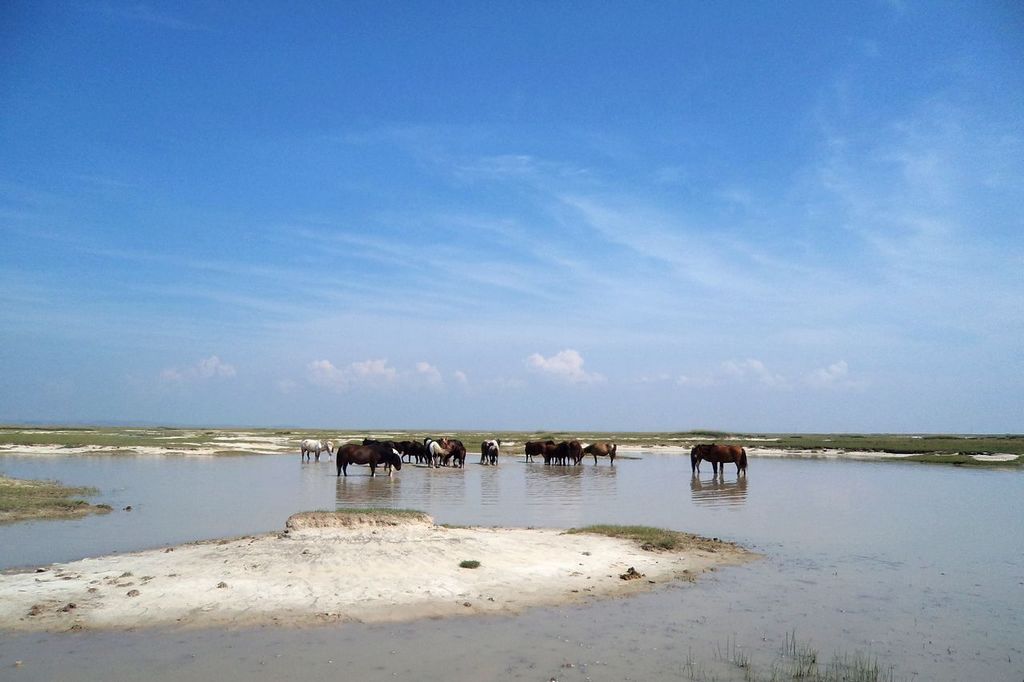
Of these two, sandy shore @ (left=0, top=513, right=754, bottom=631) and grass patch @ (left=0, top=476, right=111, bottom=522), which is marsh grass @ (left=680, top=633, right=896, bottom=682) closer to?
sandy shore @ (left=0, top=513, right=754, bottom=631)

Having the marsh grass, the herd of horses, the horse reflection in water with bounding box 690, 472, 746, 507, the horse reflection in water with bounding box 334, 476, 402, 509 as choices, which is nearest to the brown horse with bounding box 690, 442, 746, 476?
the herd of horses

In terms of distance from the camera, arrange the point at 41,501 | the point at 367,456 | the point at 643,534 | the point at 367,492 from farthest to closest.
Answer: the point at 367,456, the point at 367,492, the point at 41,501, the point at 643,534

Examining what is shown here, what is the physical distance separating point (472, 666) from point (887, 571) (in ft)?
27.3

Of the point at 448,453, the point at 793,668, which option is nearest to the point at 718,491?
the point at 448,453

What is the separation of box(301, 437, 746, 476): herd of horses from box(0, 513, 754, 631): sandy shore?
1531cm

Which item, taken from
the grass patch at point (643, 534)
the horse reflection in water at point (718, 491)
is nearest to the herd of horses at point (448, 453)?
the horse reflection in water at point (718, 491)

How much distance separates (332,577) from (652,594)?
15.5 feet

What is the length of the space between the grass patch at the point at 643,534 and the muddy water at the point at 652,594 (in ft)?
5.33

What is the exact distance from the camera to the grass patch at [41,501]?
Result: 51.9 ft

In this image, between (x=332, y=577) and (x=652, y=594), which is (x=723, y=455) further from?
(x=332, y=577)

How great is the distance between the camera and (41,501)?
17.3 m

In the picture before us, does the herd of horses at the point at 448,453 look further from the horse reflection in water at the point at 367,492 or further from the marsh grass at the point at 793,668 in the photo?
the marsh grass at the point at 793,668

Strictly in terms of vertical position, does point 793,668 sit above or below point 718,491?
above

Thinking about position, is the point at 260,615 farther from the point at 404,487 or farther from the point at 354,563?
the point at 404,487
